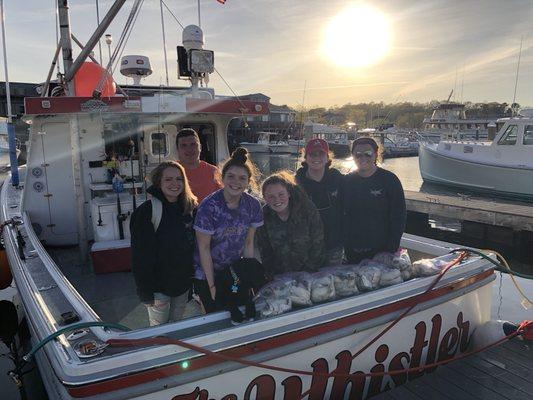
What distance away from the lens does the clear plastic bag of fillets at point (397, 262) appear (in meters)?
3.24

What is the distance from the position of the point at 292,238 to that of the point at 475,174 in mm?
19148

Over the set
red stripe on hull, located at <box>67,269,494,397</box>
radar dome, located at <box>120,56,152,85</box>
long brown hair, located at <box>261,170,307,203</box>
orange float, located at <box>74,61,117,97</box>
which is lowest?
red stripe on hull, located at <box>67,269,494,397</box>

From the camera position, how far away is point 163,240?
2.65 m

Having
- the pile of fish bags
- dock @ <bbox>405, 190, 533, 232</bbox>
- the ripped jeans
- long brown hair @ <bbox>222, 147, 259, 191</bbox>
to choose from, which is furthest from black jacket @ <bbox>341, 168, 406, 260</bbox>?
dock @ <bbox>405, 190, 533, 232</bbox>

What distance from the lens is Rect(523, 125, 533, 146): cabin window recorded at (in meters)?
16.8

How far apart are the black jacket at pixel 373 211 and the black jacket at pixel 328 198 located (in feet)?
0.21

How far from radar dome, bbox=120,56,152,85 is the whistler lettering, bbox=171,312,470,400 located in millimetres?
6890

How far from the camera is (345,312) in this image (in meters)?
2.81

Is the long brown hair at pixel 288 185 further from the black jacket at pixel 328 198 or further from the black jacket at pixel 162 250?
the black jacket at pixel 162 250

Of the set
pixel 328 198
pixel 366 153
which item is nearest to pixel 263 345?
pixel 328 198

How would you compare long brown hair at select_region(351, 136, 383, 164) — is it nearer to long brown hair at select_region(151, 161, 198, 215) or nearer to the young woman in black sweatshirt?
the young woman in black sweatshirt

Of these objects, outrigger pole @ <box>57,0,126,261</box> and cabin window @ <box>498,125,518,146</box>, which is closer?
outrigger pole @ <box>57,0,126,261</box>

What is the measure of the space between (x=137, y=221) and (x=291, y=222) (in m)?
1.05

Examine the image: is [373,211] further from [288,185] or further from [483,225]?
[483,225]
